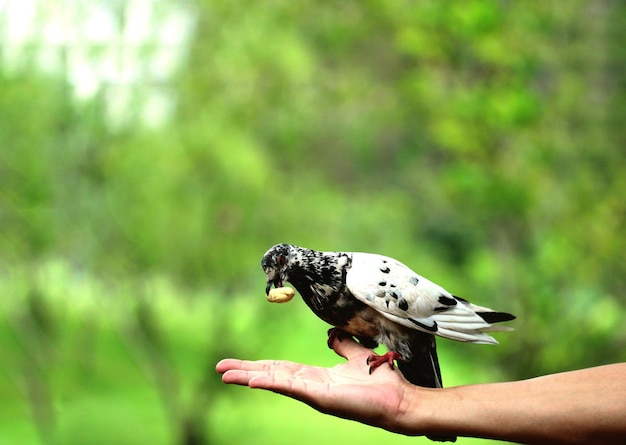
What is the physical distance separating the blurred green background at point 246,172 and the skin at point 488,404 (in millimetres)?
2288

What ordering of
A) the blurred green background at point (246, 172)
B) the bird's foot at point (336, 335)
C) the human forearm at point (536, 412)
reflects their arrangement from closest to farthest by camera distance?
the human forearm at point (536, 412) < the bird's foot at point (336, 335) < the blurred green background at point (246, 172)

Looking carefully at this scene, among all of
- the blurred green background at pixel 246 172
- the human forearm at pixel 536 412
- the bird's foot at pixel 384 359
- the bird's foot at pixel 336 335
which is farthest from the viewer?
the blurred green background at pixel 246 172

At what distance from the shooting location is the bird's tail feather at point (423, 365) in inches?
58.1

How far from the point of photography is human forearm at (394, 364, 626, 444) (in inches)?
52.5

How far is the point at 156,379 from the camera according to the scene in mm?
4715

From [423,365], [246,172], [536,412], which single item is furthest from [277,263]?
[246,172]

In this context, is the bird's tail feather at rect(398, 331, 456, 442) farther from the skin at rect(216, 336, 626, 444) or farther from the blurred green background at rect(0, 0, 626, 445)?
the blurred green background at rect(0, 0, 626, 445)

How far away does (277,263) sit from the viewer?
1.39m

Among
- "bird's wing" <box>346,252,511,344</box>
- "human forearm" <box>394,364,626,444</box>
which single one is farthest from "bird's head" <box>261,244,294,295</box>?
"human forearm" <box>394,364,626,444</box>

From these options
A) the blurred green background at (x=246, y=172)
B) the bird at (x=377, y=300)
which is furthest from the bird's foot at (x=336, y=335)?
the blurred green background at (x=246, y=172)

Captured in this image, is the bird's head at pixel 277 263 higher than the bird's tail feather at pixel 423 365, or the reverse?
the bird's head at pixel 277 263

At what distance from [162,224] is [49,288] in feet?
3.53

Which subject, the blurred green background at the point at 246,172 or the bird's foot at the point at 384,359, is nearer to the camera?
the bird's foot at the point at 384,359

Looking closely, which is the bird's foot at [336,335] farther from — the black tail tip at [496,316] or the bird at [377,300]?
the black tail tip at [496,316]
